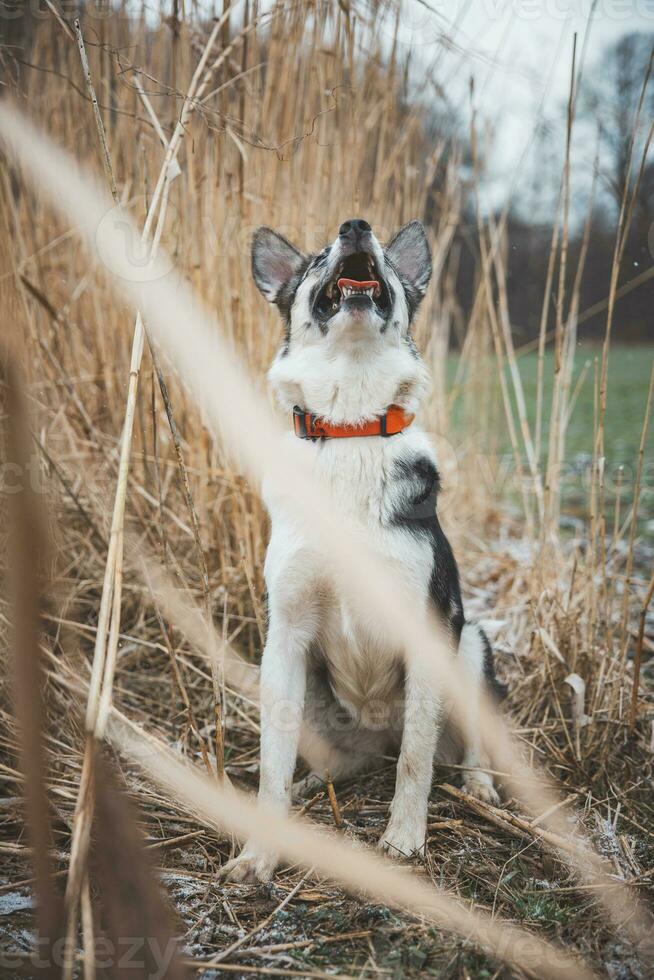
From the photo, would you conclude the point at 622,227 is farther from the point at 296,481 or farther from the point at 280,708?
the point at 280,708

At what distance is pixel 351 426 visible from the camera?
6.56 feet

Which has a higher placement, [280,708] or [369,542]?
[369,542]

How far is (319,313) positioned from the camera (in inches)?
84.0

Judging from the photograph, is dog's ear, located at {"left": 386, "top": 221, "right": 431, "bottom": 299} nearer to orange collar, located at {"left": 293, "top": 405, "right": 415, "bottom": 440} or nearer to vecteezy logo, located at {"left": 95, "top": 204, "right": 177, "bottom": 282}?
orange collar, located at {"left": 293, "top": 405, "right": 415, "bottom": 440}

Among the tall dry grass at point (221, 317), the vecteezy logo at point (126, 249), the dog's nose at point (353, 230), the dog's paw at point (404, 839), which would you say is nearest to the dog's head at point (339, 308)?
the dog's nose at point (353, 230)

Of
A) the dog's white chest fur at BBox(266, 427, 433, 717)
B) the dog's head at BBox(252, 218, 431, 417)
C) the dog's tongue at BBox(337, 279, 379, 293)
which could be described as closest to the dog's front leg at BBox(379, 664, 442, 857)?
the dog's white chest fur at BBox(266, 427, 433, 717)

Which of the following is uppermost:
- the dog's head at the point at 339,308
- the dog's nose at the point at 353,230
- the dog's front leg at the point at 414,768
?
the dog's nose at the point at 353,230

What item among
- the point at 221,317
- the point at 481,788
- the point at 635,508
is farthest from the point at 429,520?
the point at 221,317

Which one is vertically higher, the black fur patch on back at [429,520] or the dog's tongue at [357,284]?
the dog's tongue at [357,284]

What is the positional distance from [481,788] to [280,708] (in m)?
0.73

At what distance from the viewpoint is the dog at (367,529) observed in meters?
1.85

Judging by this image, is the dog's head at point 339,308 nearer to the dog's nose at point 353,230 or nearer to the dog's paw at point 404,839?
the dog's nose at point 353,230

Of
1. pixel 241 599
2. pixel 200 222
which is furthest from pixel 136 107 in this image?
pixel 241 599

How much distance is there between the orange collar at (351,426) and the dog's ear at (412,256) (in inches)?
23.3
